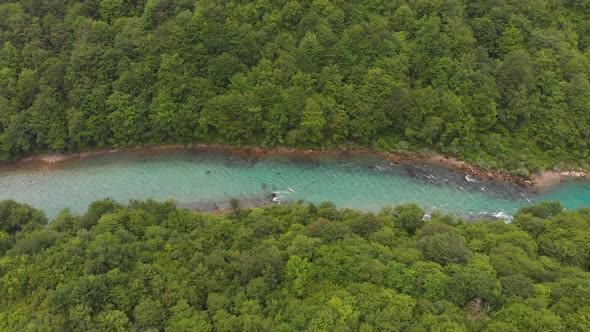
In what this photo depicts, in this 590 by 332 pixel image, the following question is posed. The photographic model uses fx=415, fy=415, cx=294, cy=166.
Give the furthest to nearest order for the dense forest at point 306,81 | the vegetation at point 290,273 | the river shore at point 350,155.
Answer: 1. the dense forest at point 306,81
2. the river shore at point 350,155
3. the vegetation at point 290,273

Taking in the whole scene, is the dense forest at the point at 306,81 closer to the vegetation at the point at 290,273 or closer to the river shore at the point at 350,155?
the river shore at the point at 350,155

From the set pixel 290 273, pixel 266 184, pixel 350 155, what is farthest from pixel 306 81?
pixel 290 273

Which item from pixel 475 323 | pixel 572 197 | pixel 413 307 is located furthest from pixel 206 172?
pixel 572 197

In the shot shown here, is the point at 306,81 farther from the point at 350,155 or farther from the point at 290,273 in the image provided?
the point at 290,273

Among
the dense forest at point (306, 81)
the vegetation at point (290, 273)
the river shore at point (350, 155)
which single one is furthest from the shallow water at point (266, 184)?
the vegetation at point (290, 273)

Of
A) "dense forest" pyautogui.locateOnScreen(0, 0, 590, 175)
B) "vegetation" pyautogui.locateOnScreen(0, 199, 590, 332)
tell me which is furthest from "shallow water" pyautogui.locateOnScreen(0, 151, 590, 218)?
"vegetation" pyautogui.locateOnScreen(0, 199, 590, 332)

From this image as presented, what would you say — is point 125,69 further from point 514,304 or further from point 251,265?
point 514,304
